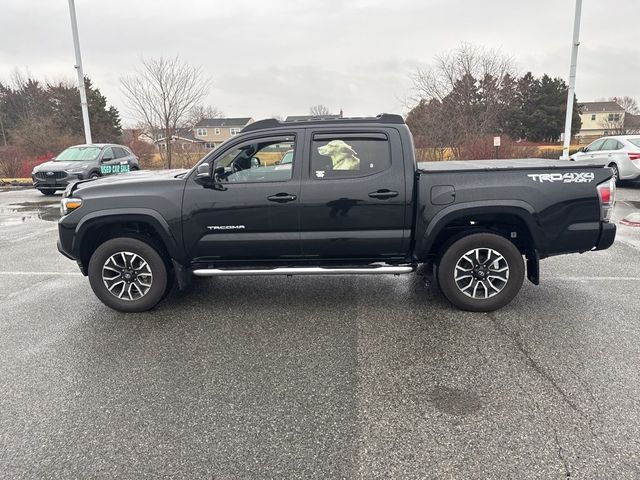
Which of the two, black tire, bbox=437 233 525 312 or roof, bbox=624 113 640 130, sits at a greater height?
roof, bbox=624 113 640 130

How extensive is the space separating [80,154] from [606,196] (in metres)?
15.9

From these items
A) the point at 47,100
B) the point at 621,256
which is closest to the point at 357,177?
the point at 621,256

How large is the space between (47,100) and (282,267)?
5103 cm

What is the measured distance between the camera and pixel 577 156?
1547 cm

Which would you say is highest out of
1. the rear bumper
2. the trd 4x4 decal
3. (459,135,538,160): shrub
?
(459,135,538,160): shrub

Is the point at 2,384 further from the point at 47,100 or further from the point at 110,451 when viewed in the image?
the point at 47,100

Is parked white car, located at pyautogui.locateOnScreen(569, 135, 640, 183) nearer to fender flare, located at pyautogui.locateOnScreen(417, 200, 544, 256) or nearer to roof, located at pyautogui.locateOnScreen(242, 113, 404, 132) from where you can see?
fender flare, located at pyautogui.locateOnScreen(417, 200, 544, 256)

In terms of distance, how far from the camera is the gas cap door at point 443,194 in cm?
429

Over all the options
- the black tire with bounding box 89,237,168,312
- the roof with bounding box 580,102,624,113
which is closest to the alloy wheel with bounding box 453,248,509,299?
the black tire with bounding box 89,237,168,312

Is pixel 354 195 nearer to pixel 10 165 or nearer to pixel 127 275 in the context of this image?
pixel 127 275

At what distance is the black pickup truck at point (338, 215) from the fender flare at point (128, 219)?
13 mm

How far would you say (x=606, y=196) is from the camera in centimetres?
425

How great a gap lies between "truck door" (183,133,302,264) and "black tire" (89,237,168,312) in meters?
0.37

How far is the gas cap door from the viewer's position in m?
4.29
